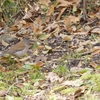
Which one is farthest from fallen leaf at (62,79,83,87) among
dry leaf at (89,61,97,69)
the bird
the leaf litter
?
the bird

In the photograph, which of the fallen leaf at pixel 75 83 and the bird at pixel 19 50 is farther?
the bird at pixel 19 50

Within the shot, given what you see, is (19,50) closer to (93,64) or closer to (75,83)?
(93,64)

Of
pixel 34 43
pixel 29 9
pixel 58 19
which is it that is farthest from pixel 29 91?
pixel 29 9

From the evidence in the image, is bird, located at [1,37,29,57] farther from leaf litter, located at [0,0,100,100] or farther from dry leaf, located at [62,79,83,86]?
dry leaf, located at [62,79,83,86]

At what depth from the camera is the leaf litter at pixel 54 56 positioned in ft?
19.7

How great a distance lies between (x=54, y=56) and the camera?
24.8 feet

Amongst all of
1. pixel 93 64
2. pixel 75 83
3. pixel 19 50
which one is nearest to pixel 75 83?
pixel 75 83

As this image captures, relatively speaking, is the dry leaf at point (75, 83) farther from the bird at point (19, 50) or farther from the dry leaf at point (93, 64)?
the bird at point (19, 50)

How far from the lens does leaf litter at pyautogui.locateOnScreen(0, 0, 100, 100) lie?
19.7ft

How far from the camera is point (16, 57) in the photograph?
24.7ft

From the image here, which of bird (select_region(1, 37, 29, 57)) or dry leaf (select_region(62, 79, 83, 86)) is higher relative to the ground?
dry leaf (select_region(62, 79, 83, 86))

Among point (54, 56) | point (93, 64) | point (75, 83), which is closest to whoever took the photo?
point (75, 83)

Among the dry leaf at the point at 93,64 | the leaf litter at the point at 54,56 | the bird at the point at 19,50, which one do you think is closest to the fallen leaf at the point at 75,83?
the leaf litter at the point at 54,56

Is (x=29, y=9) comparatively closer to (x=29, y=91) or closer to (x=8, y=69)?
(x=8, y=69)
